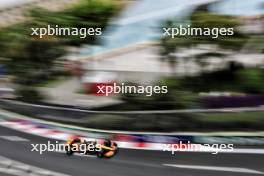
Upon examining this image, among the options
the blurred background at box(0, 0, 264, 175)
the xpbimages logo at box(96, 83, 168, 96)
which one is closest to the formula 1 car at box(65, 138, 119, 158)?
the blurred background at box(0, 0, 264, 175)

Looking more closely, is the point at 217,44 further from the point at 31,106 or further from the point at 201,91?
the point at 31,106

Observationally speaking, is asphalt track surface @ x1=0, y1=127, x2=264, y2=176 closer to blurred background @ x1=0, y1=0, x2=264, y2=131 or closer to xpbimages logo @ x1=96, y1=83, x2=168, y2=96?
blurred background @ x1=0, y1=0, x2=264, y2=131

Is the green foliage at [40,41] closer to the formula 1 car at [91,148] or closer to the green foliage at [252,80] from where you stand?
the green foliage at [252,80]

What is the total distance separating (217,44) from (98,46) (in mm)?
2439

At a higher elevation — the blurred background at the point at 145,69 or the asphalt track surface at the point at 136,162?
the blurred background at the point at 145,69

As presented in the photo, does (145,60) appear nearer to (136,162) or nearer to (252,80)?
(252,80)

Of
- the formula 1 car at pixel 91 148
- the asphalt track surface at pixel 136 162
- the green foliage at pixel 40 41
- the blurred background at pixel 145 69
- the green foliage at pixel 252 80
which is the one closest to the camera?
the asphalt track surface at pixel 136 162

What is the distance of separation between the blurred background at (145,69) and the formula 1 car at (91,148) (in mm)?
430

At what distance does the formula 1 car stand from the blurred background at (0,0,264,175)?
0.43m

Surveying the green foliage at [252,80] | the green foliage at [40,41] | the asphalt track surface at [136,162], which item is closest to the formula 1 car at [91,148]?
the asphalt track surface at [136,162]

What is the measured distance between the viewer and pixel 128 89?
27.6 feet

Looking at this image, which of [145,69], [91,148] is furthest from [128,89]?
[91,148]

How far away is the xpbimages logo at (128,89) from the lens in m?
8.36

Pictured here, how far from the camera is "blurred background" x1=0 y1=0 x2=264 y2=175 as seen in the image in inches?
293
